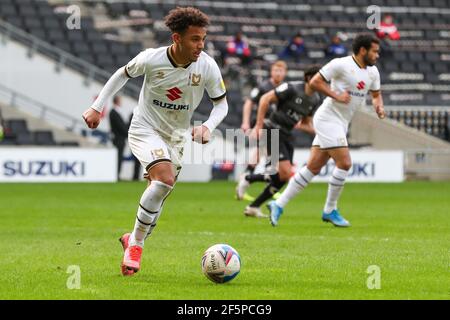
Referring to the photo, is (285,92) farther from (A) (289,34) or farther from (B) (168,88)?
(A) (289,34)

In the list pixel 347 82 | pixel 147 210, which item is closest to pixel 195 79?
pixel 147 210

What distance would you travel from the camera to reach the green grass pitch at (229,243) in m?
7.77

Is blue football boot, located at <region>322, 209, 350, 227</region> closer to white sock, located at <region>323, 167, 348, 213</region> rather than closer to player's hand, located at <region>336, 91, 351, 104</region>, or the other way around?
white sock, located at <region>323, 167, 348, 213</region>

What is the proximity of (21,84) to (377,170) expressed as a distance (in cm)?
1019

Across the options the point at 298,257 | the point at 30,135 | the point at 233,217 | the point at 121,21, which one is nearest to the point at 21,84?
the point at 30,135

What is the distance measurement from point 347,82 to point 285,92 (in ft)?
7.48

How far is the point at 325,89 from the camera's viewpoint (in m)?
13.5

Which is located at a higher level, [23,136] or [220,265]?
[220,265]

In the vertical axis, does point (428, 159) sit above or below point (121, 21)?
below

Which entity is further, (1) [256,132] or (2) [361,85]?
(1) [256,132]

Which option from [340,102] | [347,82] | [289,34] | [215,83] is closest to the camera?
[215,83]

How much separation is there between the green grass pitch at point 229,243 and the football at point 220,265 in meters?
0.07
